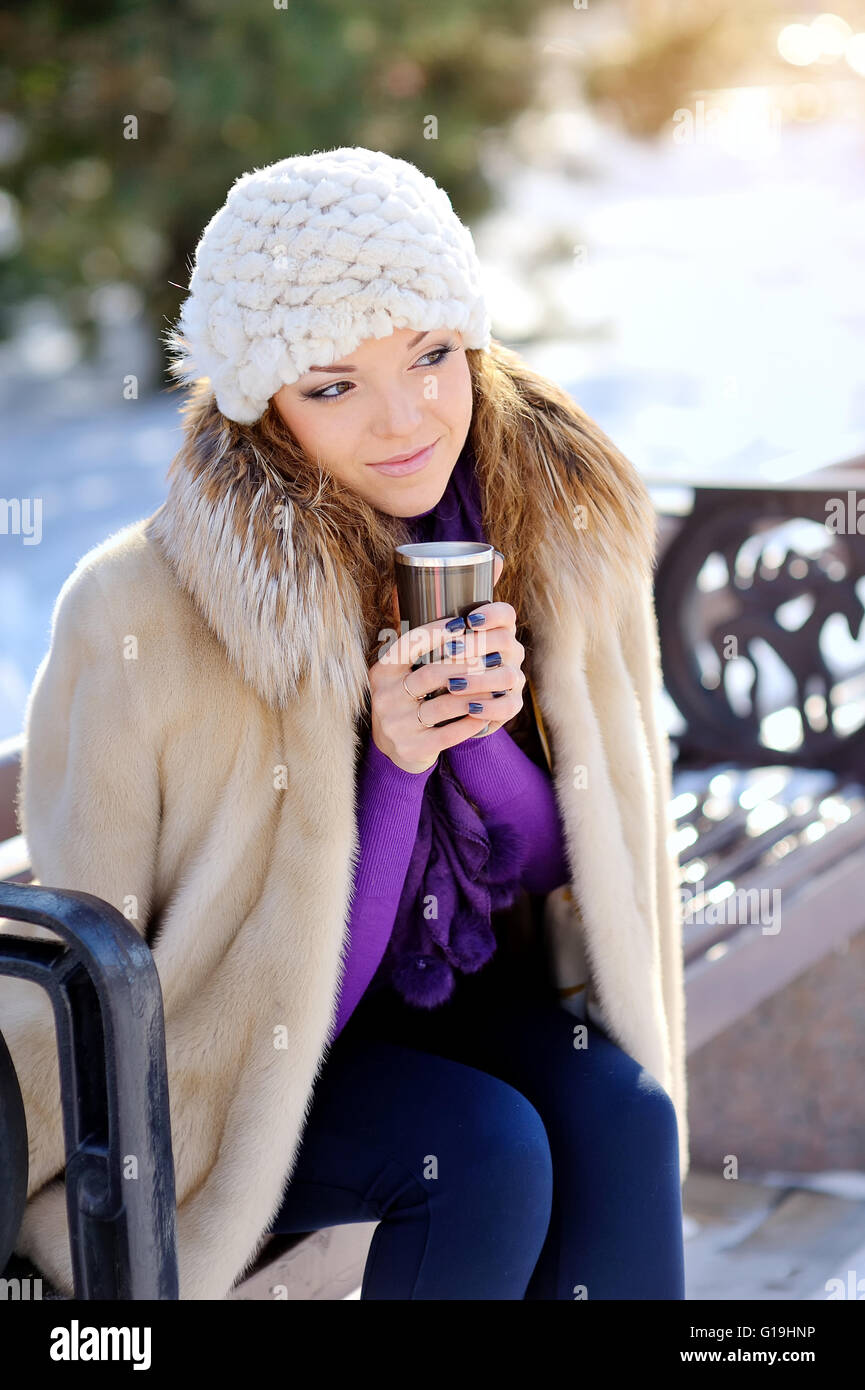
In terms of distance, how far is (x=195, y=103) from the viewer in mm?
6734

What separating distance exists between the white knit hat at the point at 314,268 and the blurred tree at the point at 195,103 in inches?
202

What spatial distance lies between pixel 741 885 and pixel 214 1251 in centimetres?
154

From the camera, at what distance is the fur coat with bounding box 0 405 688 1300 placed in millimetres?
1625

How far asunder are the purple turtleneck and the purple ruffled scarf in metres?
0.01

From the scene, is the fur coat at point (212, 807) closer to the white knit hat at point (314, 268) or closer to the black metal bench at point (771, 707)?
the white knit hat at point (314, 268)

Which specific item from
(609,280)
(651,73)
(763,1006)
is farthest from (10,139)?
(763,1006)

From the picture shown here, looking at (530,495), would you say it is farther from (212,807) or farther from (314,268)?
(212,807)

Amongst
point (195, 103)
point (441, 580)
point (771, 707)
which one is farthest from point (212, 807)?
point (195, 103)

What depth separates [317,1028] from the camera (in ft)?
5.47

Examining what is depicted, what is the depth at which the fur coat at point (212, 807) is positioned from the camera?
5.33ft

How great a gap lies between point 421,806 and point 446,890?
0.35 feet

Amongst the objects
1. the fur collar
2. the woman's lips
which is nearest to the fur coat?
the fur collar

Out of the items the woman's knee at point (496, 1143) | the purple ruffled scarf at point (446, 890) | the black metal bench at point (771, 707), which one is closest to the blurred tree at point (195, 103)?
the black metal bench at point (771, 707)

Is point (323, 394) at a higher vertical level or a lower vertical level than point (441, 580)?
higher
